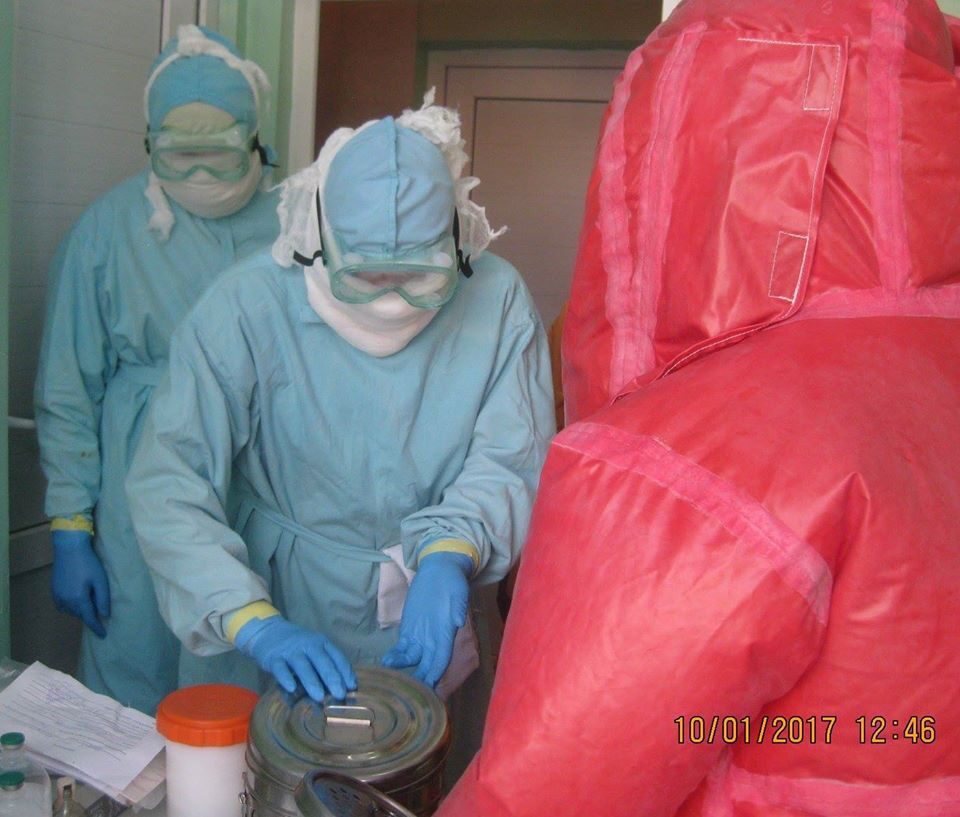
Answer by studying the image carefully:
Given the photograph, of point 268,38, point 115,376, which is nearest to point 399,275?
point 115,376

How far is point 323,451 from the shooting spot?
1.68m

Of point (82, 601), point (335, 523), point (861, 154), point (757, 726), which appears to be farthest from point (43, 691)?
point (861, 154)

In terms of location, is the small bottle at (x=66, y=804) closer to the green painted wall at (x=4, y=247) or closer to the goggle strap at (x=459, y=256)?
the green painted wall at (x=4, y=247)

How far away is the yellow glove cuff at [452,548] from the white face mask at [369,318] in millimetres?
324

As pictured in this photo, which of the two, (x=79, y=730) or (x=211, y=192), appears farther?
(x=211, y=192)

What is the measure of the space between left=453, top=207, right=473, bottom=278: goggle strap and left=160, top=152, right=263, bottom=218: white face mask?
0.75 meters

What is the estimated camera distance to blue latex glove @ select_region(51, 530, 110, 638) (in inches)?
84.2

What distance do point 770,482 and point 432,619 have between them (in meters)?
0.85

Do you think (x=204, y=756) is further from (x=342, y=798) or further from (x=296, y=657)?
(x=342, y=798)

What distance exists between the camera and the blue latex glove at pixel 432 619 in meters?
1.48

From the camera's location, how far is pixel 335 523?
5.69ft

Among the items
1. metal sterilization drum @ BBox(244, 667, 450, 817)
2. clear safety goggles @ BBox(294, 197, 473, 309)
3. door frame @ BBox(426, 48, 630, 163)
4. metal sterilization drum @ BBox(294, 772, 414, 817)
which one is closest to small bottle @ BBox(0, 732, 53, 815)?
metal sterilization drum @ BBox(244, 667, 450, 817)

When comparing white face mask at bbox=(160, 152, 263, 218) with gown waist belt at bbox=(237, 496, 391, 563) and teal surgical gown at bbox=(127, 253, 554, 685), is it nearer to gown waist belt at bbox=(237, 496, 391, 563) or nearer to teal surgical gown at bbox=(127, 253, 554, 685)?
teal surgical gown at bbox=(127, 253, 554, 685)

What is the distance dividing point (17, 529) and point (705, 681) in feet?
6.74
